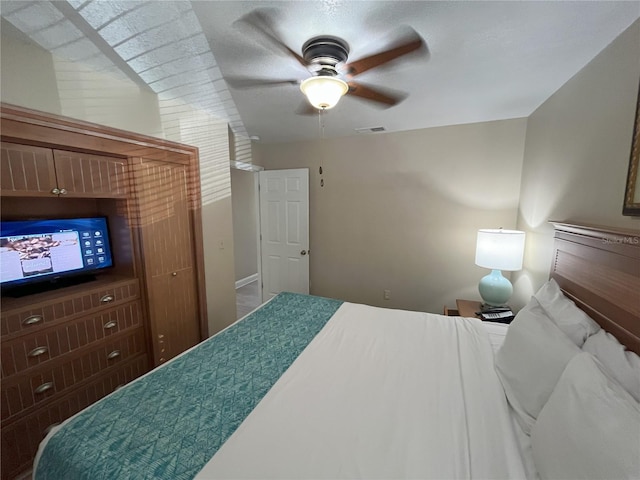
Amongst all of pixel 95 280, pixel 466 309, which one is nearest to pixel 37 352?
pixel 95 280

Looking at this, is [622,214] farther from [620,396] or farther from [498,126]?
[498,126]

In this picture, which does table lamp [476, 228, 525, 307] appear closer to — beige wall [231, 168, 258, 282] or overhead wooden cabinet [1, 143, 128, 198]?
overhead wooden cabinet [1, 143, 128, 198]

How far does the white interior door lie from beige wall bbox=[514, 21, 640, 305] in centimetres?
242

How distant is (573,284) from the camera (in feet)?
4.83

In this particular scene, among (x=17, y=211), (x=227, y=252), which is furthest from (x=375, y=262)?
(x=17, y=211)

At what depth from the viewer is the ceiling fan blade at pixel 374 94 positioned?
1.81 m

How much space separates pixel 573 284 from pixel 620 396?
870 mm

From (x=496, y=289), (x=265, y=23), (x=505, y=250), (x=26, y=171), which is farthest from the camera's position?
(x=496, y=289)

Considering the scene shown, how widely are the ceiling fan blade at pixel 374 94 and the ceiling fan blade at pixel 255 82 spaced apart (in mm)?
399

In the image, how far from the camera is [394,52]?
1.29 meters

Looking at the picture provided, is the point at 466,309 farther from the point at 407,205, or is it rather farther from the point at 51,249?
the point at 51,249

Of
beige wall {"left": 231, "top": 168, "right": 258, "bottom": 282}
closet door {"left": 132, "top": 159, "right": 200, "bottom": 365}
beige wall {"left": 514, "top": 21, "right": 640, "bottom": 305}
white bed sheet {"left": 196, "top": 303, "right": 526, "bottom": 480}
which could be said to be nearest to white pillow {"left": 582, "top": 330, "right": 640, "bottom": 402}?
white bed sheet {"left": 196, "top": 303, "right": 526, "bottom": 480}

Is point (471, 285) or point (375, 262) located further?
point (375, 262)

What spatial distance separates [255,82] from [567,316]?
91.2 inches
